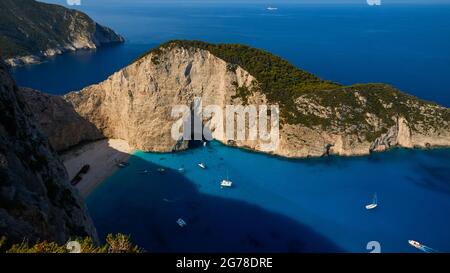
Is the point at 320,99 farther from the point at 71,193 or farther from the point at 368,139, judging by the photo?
the point at 71,193

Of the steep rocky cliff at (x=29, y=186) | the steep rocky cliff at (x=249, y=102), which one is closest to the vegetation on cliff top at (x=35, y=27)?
the steep rocky cliff at (x=249, y=102)

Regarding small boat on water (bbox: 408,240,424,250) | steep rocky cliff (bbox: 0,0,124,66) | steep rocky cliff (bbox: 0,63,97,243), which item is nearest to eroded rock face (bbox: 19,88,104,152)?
steep rocky cliff (bbox: 0,63,97,243)

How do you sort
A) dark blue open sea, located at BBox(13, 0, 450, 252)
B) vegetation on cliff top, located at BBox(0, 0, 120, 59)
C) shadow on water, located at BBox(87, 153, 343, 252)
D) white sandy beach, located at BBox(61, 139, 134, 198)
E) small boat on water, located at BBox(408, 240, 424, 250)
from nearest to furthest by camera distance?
small boat on water, located at BBox(408, 240, 424, 250)
shadow on water, located at BBox(87, 153, 343, 252)
dark blue open sea, located at BBox(13, 0, 450, 252)
white sandy beach, located at BBox(61, 139, 134, 198)
vegetation on cliff top, located at BBox(0, 0, 120, 59)

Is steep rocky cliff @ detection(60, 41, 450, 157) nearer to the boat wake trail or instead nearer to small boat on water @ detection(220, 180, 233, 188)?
small boat on water @ detection(220, 180, 233, 188)

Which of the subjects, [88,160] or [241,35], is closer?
[88,160]

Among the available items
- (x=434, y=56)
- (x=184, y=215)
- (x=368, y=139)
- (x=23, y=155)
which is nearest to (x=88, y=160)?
(x=184, y=215)

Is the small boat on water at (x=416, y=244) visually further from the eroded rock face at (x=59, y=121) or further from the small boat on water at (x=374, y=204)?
the eroded rock face at (x=59, y=121)
